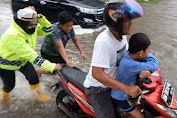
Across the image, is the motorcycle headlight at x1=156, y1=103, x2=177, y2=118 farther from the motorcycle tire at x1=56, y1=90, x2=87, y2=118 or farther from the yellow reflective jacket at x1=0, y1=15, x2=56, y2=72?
the yellow reflective jacket at x1=0, y1=15, x2=56, y2=72

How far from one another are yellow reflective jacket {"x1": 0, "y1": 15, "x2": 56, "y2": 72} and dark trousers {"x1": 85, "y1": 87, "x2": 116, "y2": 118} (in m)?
0.74

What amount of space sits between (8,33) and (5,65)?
568 millimetres

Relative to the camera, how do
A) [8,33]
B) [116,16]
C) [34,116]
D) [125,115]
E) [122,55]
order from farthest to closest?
[34,116] < [8,33] < [125,115] < [122,55] < [116,16]

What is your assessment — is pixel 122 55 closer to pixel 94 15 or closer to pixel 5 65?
pixel 5 65

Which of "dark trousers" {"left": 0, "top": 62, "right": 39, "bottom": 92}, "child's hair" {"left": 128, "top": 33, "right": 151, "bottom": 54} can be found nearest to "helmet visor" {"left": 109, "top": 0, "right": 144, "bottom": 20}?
"child's hair" {"left": 128, "top": 33, "right": 151, "bottom": 54}

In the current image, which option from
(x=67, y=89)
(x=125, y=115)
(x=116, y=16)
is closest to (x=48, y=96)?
(x=67, y=89)

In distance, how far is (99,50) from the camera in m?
1.71

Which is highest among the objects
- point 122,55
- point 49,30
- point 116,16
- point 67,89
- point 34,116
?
point 116,16

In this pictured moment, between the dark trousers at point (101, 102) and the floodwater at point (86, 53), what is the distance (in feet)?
4.06

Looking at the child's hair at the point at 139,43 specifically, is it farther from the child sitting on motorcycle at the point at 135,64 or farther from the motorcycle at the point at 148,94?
the motorcycle at the point at 148,94

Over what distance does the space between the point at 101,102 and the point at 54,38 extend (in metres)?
1.63

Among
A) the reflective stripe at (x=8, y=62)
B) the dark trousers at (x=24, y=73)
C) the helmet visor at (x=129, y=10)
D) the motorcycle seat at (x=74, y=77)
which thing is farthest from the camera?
the dark trousers at (x=24, y=73)

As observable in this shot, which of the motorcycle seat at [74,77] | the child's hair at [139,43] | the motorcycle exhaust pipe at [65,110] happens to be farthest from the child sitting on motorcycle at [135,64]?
the motorcycle exhaust pipe at [65,110]

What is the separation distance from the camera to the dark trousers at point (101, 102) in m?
2.11
